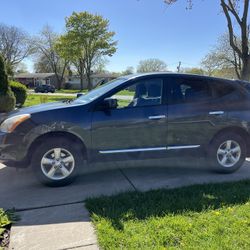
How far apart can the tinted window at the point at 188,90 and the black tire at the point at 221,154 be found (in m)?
0.76

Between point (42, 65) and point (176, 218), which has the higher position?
point (42, 65)

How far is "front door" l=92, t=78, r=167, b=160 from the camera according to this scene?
177 inches

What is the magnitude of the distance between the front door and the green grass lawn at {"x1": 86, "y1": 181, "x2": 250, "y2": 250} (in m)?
0.77

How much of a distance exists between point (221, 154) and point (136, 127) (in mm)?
1694

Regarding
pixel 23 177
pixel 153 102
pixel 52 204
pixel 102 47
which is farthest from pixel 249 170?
pixel 102 47

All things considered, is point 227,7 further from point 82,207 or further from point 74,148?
point 82,207

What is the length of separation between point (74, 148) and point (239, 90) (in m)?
3.07

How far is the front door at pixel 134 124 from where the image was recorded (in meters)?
4.50

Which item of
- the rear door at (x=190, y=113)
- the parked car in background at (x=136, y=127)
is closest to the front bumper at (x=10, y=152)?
the parked car in background at (x=136, y=127)

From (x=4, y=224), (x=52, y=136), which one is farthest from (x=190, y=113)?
(x=4, y=224)

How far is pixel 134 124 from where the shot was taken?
461 cm

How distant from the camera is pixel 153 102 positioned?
15.7ft

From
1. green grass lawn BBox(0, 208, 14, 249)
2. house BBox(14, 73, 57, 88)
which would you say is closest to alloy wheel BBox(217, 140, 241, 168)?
green grass lawn BBox(0, 208, 14, 249)

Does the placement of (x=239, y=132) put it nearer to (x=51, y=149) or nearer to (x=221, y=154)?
(x=221, y=154)
